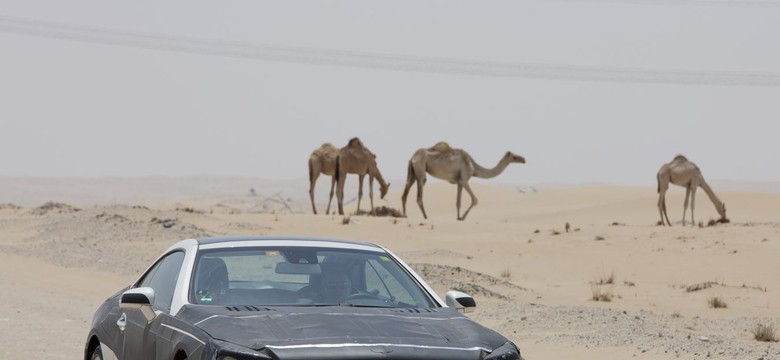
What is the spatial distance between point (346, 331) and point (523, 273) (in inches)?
1011

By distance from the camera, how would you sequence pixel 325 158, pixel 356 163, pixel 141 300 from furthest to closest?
1. pixel 325 158
2. pixel 356 163
3. pixel 141 300

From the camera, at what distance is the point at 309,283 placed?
9.13 meters

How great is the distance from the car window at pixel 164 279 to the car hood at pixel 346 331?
26.0 inches

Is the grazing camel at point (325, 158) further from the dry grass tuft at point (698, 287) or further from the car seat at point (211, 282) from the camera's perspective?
the car seat at point (211, 282)

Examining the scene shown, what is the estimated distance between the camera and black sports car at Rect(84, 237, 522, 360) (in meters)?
7.63

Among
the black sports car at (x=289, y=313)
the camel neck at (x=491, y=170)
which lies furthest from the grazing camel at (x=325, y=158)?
the black sports car at (x=289, y=313)

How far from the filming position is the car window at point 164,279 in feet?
30.1

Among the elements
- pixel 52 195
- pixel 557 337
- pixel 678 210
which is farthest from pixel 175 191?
pixel 557 337

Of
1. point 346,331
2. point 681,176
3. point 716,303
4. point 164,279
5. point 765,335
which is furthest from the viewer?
point 681,176

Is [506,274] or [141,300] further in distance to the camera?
[506,274]

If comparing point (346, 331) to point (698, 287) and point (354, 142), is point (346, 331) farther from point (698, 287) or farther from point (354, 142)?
point (354, 142)

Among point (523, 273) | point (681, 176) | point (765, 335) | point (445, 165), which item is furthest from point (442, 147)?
point (765, 335)

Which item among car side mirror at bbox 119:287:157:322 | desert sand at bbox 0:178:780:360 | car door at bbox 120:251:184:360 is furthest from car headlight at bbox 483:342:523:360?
desert sand at bbox 0:178:780:360

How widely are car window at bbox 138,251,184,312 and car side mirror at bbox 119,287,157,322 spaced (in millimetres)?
92
